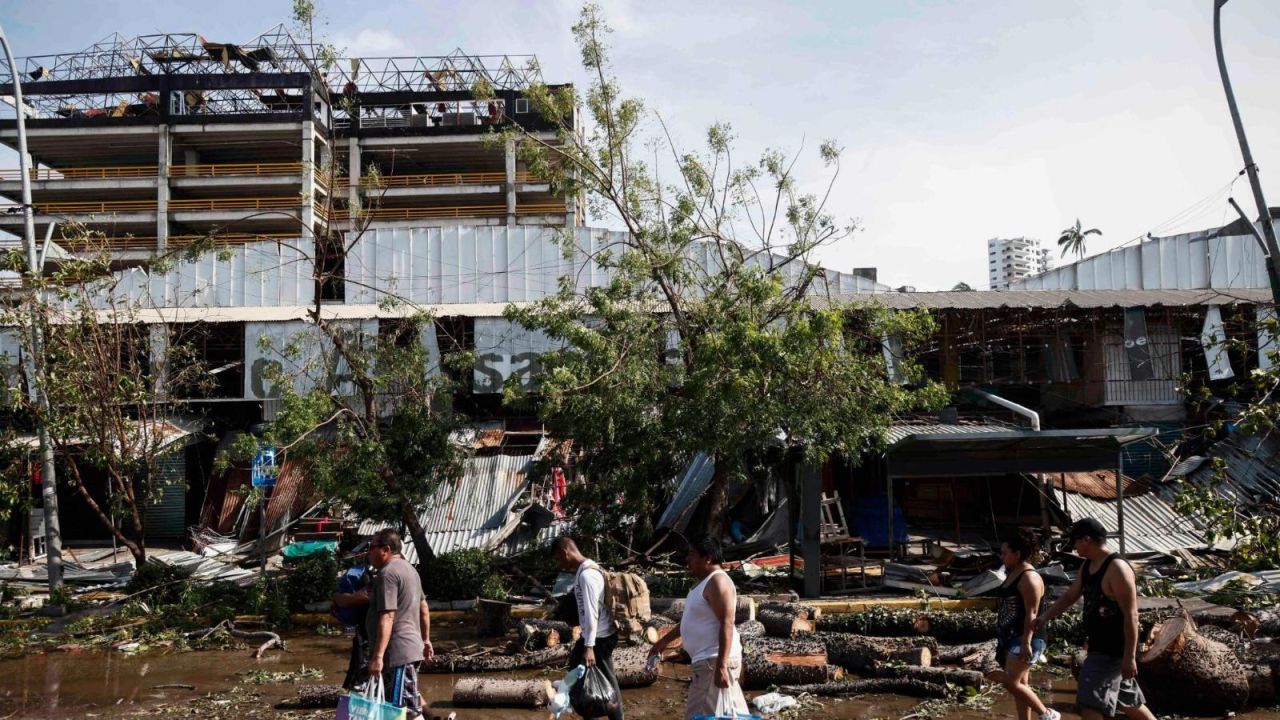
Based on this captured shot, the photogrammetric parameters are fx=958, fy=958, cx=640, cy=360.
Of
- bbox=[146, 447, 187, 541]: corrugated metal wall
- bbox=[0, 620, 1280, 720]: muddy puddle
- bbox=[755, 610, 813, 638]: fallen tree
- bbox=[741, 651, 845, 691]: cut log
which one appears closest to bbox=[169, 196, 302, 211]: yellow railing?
bbox=[146, 447, 187, 541]: corrugated metal wall

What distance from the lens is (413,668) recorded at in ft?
20.9

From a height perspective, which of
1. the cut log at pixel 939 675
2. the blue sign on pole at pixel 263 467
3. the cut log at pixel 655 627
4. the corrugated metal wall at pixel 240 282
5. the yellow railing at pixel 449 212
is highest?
the yellow railing at pixel 449 212

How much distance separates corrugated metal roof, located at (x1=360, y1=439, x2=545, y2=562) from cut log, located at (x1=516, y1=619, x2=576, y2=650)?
15.9 feet

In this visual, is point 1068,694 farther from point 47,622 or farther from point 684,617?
point 47,622

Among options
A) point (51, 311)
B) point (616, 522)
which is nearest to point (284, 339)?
point (51, 311)

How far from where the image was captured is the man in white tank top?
5.50 meters

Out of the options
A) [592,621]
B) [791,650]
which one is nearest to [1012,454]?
[791,650]

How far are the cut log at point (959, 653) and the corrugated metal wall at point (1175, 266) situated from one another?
18.6 m

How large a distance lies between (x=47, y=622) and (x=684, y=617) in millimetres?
11451

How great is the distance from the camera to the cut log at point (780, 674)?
9164 mm

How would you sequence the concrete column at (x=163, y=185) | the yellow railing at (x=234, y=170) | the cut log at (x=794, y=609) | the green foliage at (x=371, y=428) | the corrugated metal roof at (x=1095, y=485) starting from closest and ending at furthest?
the cut log at (x=794, y=609), the green foliage at (x=371, y=428), the corrugated metal roof at (x=1095, y=485), the concrete column at (x=163, y=185), the yellow railing at (x=234, y=170)

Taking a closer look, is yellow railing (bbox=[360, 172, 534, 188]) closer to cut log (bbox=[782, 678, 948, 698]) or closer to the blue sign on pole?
the blue sign on pole

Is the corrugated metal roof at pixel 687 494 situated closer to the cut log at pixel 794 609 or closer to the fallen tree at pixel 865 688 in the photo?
the cut log at pixel 794 609

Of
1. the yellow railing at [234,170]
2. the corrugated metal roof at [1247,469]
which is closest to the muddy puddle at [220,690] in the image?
the corrugated metal roof at [1247,469]
